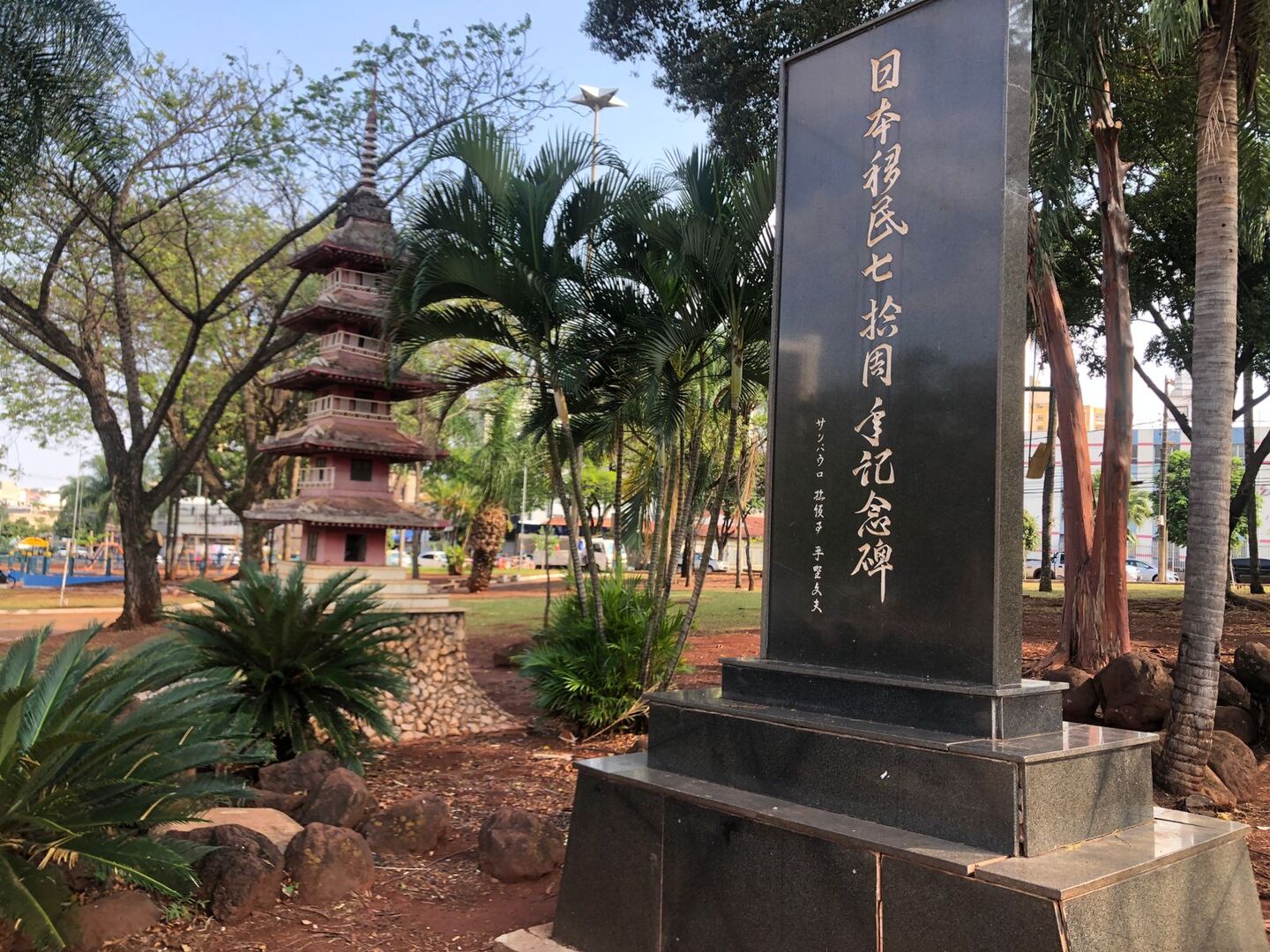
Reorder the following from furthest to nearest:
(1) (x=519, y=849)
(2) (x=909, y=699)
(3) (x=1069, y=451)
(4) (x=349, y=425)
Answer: (4) (x=349, y=425) < (3) (x=1069, y=451) < (1) (x=519, y=849) < (2) (x=909, y=699)

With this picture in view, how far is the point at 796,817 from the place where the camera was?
314cm

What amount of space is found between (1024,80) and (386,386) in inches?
334

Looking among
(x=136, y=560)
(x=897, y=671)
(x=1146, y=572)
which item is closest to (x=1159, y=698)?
(x=897, y=671)

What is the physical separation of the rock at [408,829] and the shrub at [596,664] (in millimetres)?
2981

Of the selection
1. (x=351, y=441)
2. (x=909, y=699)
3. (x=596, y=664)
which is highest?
(x=351, y=441)

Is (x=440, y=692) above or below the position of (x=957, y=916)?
below

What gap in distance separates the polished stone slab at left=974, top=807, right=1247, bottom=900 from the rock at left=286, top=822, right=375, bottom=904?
3.11m

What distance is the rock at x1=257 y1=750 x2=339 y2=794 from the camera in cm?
627

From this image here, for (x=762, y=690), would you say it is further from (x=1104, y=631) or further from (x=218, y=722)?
(x=1104, y=631)

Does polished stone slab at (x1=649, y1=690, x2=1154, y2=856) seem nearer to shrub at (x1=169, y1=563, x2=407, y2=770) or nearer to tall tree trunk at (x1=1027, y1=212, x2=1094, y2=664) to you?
shrub at (x1=169, y1=563, x2=407, y2=770)

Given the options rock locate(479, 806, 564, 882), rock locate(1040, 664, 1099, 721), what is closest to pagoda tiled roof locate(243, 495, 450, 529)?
rock locate(479, 806, 564, 882)

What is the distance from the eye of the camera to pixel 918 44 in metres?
3.67

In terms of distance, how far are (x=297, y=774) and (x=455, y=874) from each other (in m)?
1.85

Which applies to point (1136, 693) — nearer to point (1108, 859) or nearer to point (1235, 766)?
point (1235, 766)
